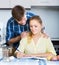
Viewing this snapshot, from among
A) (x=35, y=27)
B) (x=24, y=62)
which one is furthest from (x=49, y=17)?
(x=24, y=62)

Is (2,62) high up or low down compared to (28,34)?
down

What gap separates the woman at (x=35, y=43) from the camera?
79.7 inches

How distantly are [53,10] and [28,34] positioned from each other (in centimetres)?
186

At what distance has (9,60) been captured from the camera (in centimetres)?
177

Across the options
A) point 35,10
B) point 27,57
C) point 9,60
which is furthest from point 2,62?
point 35,10

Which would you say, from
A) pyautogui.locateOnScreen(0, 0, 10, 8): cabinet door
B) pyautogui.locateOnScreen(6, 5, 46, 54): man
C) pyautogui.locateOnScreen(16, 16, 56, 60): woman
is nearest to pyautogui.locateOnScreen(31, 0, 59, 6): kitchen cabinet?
pyautogui.locateOnScreen(0, 0, 10, 8): cabinet door

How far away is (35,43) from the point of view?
2.05m

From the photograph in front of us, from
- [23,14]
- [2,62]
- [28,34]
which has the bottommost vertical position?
[2,62]

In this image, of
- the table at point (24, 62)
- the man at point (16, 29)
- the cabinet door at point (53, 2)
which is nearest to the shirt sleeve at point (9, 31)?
the man at point (16, 29)

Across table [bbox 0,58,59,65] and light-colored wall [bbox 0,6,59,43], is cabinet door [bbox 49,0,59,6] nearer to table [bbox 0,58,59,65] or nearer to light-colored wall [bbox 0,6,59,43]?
light-colored wall [bbox 0,6,59,43]

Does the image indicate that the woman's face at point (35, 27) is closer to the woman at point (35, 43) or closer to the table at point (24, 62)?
the woman at point (35, 43)

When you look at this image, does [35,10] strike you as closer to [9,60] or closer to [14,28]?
[14,28]

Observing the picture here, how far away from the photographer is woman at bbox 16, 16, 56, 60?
203 cm

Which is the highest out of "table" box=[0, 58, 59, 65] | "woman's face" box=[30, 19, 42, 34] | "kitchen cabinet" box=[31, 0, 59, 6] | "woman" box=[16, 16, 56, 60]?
"kitchen cabinet" box=[31, 0, 59, 6]
